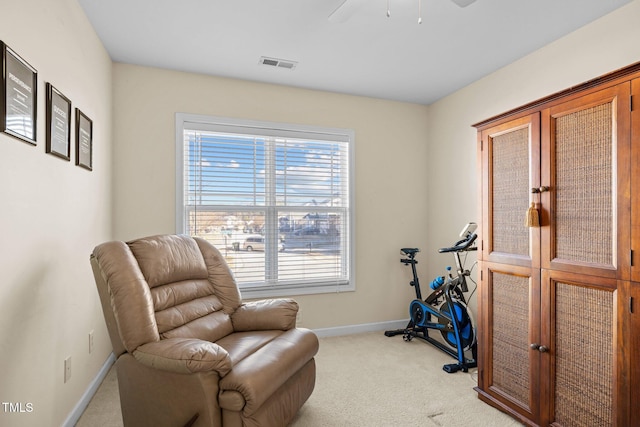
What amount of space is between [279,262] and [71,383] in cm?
202

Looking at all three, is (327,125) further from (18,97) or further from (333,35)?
(18,97)

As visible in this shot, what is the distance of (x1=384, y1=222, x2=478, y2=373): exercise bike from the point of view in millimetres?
3174

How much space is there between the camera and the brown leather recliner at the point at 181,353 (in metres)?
1.79

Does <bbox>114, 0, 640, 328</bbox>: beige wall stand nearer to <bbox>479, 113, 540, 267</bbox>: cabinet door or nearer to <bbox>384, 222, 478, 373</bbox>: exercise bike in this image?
A: <bbox>384, 222, 478, 373</bbox>: exercise bike

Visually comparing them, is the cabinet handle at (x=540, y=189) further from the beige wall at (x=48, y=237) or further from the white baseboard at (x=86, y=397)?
the white baseboard at (x=86, y=397)

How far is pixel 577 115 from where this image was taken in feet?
6.61

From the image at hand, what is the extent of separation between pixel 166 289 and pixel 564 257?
231 cm

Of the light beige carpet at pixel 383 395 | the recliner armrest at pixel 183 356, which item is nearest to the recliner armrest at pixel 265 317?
the light beige carpet at pixel 383 395

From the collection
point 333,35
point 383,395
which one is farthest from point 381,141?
point 383,395

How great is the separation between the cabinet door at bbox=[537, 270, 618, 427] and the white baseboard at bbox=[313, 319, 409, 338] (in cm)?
214

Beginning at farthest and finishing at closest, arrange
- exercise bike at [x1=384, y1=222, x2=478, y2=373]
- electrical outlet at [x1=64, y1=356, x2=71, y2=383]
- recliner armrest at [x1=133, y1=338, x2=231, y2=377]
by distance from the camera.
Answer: exercise bike at [x1=384, y1=222, x2=478, y2=373], electrical outlet at [x1=64, y1=356, x2=71, y2=383], recliner armrest at [x1=133, y1=338, x2=231, y2=377]

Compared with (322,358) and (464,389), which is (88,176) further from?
(464,389)

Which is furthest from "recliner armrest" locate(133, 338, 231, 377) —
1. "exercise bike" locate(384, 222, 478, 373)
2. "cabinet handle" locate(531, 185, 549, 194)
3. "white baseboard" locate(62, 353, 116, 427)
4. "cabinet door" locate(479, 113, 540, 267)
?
"exercise bike" locate(384, 222, 478, 373)

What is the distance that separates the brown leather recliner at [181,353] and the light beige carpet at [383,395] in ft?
1.02
